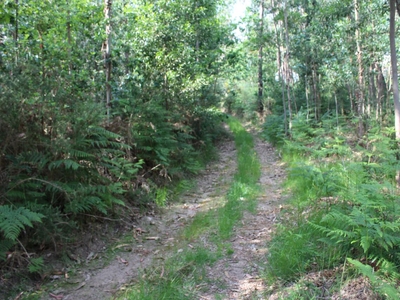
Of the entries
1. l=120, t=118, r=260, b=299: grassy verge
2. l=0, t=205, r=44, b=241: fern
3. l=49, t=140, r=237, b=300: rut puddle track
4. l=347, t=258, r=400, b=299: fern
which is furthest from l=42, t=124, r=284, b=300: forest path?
l=347, t=258, r=400, b=299: fern

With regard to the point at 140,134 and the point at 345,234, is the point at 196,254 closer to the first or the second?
the point at 345,234

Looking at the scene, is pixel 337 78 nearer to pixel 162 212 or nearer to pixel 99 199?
pixel 162 212

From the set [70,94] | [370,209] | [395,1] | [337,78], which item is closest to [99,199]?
[70,94]

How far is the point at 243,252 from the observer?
505 centimetres

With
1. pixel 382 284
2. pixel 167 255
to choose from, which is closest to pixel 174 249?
pixel 167 255

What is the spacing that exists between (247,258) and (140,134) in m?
4.58

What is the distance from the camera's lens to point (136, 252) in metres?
5.27

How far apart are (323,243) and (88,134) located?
4123mm

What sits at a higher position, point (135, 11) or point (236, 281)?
point (135, 11)

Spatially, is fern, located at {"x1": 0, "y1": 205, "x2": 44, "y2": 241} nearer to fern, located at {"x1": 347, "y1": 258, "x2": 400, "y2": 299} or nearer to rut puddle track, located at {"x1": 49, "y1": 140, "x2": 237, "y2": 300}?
rut puddle track, located at {"x1": 49, "y1": 140, "x2": 237, "y2": 300}

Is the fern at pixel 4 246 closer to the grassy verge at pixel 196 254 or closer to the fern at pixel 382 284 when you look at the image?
the grassy verge at pixel 196 254

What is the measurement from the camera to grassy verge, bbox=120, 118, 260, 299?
3.99m

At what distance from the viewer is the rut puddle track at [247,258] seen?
4023mm

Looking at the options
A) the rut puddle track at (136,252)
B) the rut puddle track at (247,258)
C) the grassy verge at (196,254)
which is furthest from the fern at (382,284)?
the rut puddle track at (136,252)
